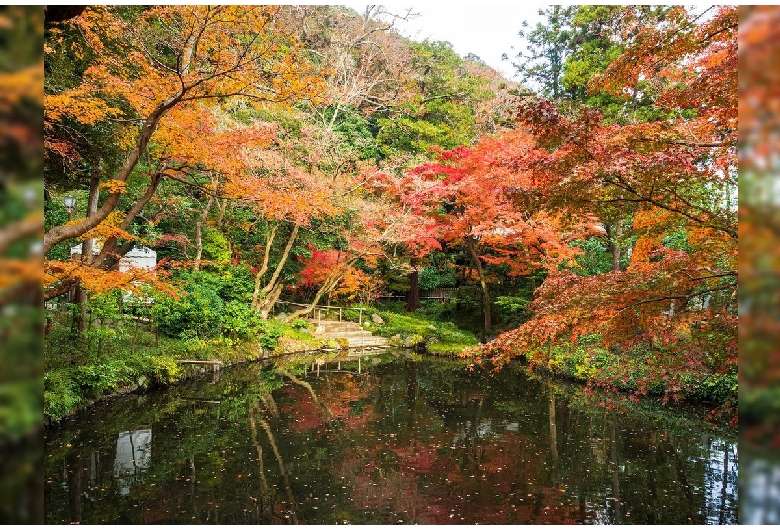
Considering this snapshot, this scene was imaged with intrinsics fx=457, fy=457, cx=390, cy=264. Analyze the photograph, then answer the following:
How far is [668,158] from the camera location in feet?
11.0

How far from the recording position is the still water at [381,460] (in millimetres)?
4234

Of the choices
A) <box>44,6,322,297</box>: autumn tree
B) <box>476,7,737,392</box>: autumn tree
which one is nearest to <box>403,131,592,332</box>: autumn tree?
<box>476,7,737,392</box>: autumn tree

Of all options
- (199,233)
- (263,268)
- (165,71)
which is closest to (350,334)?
(263,268)

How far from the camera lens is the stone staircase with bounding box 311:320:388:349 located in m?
13.8

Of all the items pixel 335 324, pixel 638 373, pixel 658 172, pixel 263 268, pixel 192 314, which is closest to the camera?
pixel 658 172

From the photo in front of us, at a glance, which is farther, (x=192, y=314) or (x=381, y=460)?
(x=192, y=314)

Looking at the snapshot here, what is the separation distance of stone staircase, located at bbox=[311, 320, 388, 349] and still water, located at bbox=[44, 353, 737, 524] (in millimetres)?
4976

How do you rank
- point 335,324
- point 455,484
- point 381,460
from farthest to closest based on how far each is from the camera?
point 335,324 < point 381,460 < point 455,484

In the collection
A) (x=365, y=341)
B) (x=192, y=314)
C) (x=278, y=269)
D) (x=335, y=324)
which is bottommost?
(x=365, y=341)

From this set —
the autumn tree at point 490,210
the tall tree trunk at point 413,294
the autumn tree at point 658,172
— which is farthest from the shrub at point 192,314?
the tall tree trunk at point 413,294

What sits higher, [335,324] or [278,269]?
[278,269]

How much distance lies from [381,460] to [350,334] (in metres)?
8.73

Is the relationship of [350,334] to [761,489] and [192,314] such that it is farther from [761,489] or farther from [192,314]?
[761,489]

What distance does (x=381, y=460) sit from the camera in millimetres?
5500
